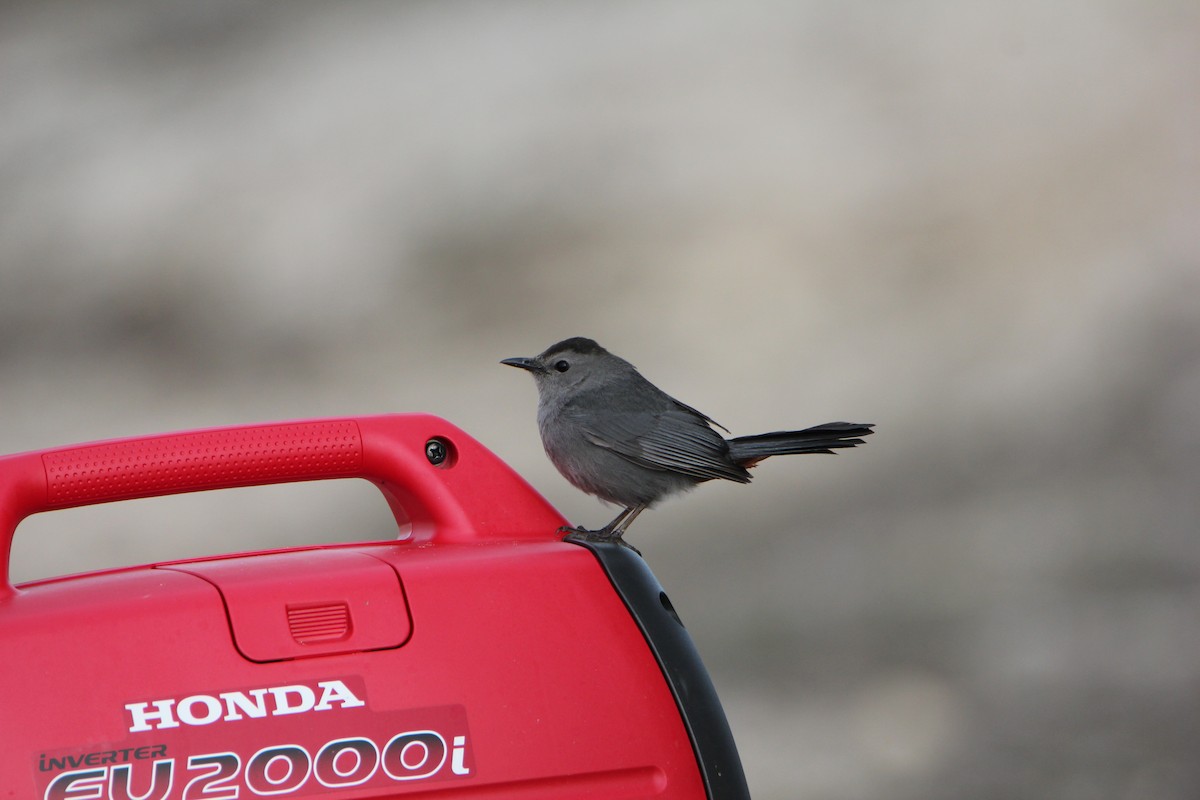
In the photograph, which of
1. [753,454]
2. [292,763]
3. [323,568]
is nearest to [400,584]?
[323,568]

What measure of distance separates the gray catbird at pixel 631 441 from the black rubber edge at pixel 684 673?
2.54 ft

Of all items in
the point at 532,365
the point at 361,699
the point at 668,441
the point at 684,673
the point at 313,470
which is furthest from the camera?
the point at 532,365

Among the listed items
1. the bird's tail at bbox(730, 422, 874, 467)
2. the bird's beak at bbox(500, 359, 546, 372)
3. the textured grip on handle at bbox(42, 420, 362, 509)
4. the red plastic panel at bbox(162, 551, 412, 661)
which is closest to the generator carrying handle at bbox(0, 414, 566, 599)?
the textured grip on handle at bbox(42, 420, 362, 509)

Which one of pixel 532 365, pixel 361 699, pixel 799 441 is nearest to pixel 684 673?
pixel 361 699

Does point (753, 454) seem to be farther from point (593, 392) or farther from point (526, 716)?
point (526, 716)

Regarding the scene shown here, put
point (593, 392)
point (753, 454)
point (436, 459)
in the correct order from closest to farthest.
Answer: point (436, 459)
point (753, 454)
point (593, 392)

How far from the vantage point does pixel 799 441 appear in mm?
2195

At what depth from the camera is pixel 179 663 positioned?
1.26 meters

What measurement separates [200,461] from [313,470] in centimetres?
13

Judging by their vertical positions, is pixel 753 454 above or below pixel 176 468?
above

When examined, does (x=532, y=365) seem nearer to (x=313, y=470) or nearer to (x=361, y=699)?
(x=313, y=470)

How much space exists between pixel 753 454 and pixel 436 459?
847 millimetres

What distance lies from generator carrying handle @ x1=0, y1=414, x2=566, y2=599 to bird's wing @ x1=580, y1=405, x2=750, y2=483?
2.34 ft

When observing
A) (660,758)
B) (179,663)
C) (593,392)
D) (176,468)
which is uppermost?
(593,392)
